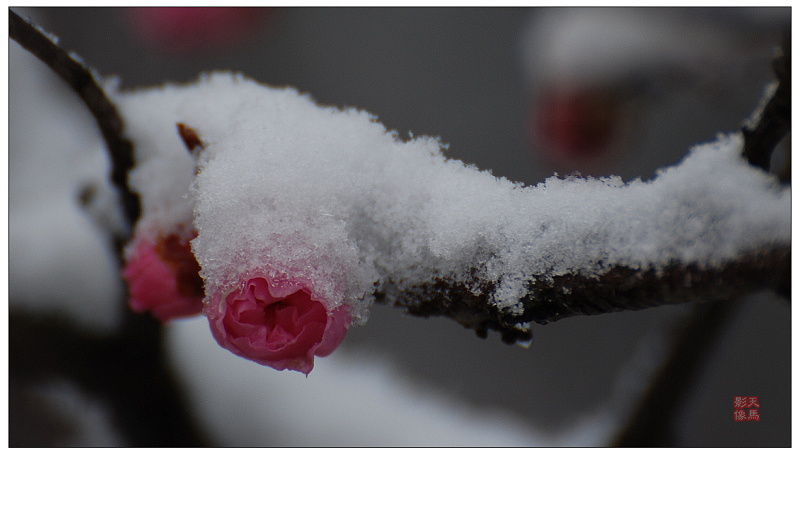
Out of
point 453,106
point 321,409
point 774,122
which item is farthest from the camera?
point 453,106

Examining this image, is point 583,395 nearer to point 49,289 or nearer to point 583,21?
point 583,21

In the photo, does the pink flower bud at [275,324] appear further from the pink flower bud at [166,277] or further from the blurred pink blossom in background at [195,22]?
the blurred pink blossom in background at [195,22]

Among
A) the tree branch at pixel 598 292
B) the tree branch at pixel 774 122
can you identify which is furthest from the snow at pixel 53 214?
the tree branch at pixel 774 122

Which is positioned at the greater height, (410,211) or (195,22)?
(195,22)

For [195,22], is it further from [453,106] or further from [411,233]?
[453,106]

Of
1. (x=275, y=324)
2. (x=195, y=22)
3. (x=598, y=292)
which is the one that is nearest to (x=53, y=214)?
(x=195, y=22)
